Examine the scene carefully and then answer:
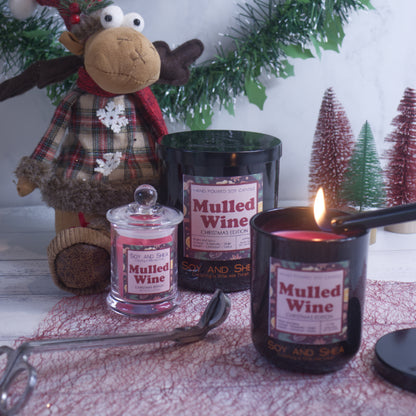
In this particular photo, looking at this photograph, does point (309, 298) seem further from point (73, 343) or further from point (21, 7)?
point (21, 7)

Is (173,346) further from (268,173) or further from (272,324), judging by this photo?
(268,173)

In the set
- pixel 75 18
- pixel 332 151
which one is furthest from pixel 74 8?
pixel 332 151

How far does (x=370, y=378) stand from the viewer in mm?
507

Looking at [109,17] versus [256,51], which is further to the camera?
[256,51]

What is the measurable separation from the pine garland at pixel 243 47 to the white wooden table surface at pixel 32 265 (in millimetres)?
218

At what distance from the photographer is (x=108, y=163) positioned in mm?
750

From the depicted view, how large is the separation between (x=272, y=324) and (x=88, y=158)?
0.36 metres

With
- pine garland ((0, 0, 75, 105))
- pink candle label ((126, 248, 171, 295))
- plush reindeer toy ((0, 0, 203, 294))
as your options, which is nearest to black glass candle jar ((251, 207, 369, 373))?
pink candle label ((126, 248, 171, 295))

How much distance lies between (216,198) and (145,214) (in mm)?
83

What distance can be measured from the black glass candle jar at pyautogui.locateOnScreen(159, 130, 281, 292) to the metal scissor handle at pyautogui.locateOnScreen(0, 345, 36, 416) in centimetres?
26

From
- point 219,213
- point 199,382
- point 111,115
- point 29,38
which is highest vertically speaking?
point 29,38

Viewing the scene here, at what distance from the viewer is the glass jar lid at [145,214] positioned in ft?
2.04

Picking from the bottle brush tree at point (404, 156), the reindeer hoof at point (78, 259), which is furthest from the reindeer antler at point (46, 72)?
the bottle brush tree at point (404, 156)

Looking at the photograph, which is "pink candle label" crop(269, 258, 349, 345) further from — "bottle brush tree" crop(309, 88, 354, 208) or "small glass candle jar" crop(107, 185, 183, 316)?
"bottle brush tree" crop(309, 88, 354, 208)
